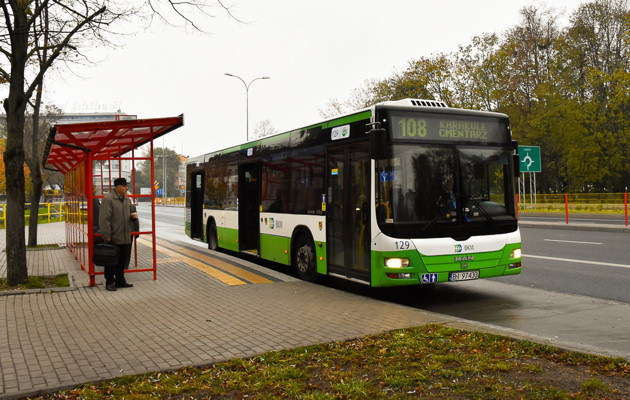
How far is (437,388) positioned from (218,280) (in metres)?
6.18

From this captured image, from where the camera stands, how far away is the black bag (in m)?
8.91

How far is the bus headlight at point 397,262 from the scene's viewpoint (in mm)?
7852

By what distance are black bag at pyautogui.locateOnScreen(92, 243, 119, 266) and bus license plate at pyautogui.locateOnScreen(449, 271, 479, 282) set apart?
5205mm

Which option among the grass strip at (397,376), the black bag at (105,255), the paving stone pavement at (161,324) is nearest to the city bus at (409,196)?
the paving stone pavement at (161,324)

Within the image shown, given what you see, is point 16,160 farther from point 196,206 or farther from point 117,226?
point 196,206

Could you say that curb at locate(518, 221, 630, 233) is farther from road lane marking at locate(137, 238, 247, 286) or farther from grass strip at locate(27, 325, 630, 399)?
grass strip at locate(27, 325, 630, 399)

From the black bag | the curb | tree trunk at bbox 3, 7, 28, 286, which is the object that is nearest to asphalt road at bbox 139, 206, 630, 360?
the black bag

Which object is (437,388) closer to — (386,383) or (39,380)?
(386,383)

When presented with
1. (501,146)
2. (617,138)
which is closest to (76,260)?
(501,146)

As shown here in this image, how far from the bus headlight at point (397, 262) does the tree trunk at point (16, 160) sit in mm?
6100

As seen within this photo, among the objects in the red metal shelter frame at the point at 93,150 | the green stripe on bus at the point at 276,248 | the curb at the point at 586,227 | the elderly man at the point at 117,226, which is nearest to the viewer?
the red metal shelter frame at the point at 93,150

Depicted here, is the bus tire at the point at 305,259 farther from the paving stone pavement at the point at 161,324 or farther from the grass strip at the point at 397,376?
the grass strip at the point at 397,376

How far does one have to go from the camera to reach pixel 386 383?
4.52 m

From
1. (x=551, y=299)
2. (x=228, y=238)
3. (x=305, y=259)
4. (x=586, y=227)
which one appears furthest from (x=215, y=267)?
(x=586, y=227)
